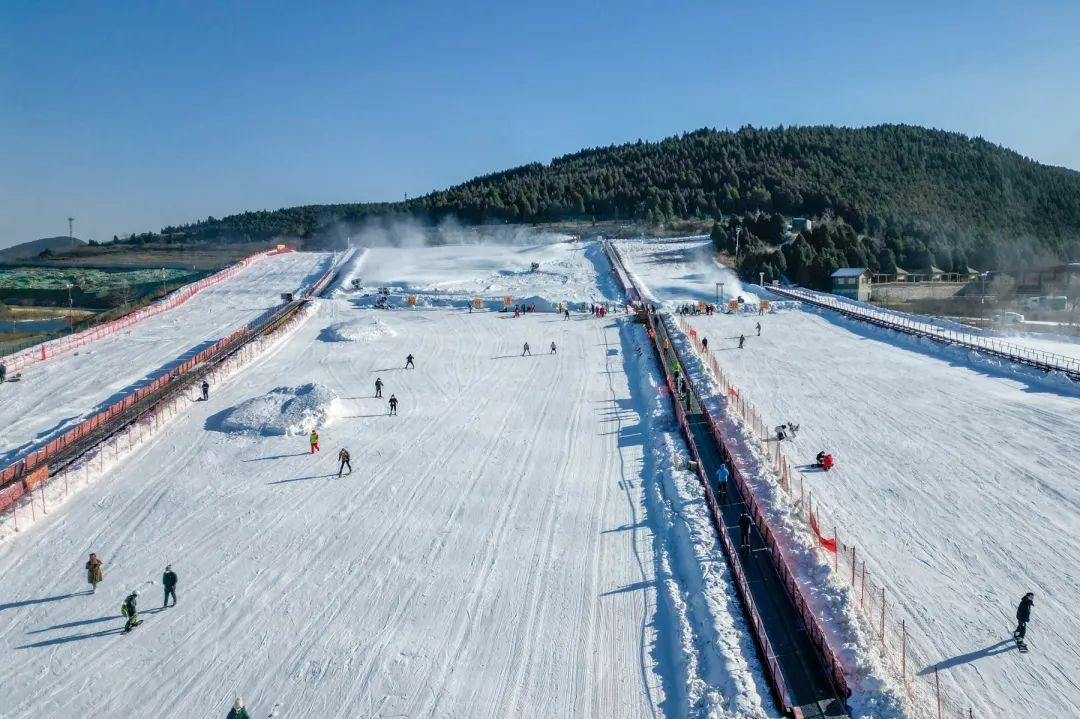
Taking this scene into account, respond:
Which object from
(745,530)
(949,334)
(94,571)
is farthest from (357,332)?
(949,334)

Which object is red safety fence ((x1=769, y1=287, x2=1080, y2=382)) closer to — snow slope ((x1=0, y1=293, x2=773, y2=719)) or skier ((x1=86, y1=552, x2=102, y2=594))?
snow slope ((x1=0, y1=293, x2=773, y2=719))

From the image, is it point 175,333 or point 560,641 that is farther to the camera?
point 175,333

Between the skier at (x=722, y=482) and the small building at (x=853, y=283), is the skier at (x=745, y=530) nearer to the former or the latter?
the skier at (x=722, y=482)

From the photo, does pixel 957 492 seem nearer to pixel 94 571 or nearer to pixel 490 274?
pixel 94 571

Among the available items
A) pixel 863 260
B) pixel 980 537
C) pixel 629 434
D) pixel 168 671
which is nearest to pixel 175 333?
pixel 629 434

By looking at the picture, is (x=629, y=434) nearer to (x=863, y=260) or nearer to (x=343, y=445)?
(x=343, y=445)

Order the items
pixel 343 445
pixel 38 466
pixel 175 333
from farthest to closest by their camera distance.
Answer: pixel 175 333 → pixel 343 445 → pixel 38 466

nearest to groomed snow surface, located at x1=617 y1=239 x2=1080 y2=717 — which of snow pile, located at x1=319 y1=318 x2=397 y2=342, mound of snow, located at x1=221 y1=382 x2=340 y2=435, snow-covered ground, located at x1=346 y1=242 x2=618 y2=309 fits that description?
mound of snow, located at x1=221 y1=382 x2=340 y2=435
